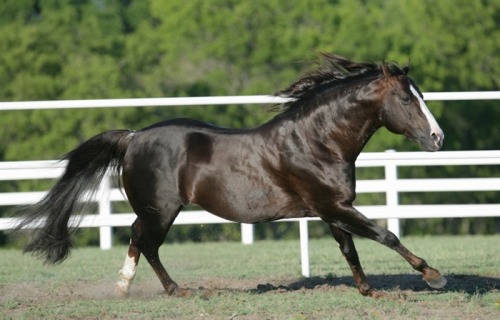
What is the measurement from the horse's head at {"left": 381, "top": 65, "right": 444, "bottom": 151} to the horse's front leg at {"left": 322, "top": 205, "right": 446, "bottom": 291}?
0.68m

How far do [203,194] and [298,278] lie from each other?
153 cm

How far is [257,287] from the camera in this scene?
27.3ft

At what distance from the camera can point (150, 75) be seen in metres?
36.5

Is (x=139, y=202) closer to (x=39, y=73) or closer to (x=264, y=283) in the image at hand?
(x=264, y=283)

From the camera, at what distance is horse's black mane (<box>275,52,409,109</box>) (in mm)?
7848

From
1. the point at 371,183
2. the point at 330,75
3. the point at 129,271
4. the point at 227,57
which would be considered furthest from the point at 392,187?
the point at 227,57

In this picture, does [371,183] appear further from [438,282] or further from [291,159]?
[438,282]

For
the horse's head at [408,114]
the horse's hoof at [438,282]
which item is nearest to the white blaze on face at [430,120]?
the horse's head at [408,114]

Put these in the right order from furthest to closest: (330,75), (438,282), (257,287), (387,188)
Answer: (387,188)
(257,287)
(330,75)
(438,282)

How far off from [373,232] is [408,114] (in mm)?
894

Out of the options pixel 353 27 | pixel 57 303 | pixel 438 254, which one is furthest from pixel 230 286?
pixel 353 27

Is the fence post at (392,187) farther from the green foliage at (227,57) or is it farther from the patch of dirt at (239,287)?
the green foliage at (227,57)

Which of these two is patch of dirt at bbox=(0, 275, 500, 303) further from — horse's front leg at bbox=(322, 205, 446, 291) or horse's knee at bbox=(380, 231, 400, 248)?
horse's knee at bbox=(380, 231, 400, 248)

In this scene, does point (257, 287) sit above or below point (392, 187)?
below
